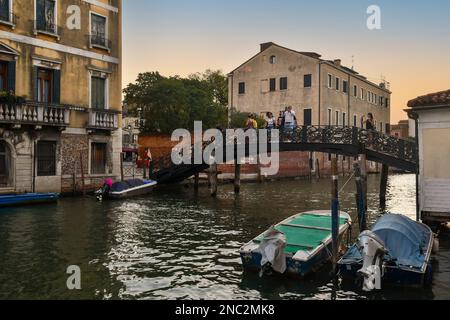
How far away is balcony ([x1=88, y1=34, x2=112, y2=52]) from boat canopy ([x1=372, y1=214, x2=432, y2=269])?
1635cm

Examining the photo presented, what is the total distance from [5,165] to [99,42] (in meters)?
7.28

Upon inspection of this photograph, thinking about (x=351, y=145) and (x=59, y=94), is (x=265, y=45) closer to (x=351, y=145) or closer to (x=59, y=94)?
(x=351, y=145)

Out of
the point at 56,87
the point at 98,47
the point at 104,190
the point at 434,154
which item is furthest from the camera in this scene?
the point at 98,47

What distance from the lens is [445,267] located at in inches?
362

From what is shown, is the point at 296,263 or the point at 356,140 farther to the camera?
the point at 356,140

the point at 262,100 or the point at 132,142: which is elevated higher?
the point at 262,100

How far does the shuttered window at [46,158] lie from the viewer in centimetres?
1916

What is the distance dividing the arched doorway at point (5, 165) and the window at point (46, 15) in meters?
5.15

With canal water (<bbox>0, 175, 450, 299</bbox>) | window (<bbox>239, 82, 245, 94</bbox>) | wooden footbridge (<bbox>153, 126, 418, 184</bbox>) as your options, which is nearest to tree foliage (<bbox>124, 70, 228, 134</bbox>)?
window (<bbox>239, 82, 245, 94</bbox>)

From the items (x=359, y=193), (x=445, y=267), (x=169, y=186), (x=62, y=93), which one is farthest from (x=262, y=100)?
(x=445, y=267)

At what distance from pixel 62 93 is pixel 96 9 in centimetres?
464

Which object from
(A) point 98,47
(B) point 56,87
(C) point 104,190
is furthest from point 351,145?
(B) point 56,87

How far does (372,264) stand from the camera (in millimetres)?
7574
